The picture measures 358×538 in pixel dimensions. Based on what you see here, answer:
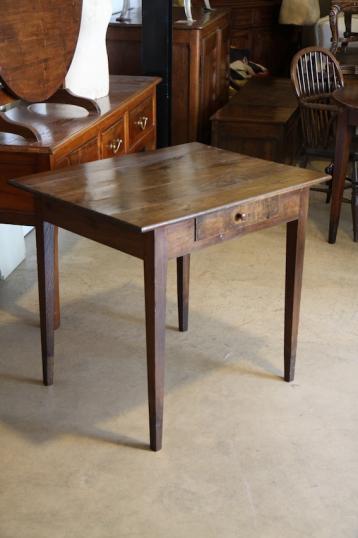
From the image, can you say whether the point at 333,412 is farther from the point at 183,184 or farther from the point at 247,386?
the point at 183,184

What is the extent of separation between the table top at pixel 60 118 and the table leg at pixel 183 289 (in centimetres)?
62

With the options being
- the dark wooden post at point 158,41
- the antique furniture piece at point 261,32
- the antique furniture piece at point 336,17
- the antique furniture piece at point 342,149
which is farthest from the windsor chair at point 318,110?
the antique furniture piece at point 261,32

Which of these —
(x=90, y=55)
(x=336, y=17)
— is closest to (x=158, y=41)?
(x=90, y=55)

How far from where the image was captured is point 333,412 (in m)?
2.60

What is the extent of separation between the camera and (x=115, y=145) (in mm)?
3258

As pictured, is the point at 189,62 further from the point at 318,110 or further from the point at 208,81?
the point at 318,110

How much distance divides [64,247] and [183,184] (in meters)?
1.64

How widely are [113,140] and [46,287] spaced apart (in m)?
0.90

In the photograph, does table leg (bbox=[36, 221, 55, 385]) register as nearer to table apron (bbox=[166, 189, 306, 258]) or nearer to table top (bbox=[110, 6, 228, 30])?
table apron (bbox=[166, 189, 306, 258])

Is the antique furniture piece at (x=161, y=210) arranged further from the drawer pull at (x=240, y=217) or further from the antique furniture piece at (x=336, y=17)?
the antique furniture piece at (x=336, y=17)

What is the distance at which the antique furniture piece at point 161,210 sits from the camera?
2137mm

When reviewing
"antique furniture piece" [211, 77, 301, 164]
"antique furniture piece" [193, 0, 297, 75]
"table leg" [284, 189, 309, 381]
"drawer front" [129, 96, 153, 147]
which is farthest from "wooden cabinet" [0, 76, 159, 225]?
"antique furniture piece" [193, 0, 297, 75]

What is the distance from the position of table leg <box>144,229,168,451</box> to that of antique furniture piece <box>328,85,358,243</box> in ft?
6.55

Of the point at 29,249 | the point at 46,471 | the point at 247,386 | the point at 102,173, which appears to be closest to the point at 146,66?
the point at 29,249
